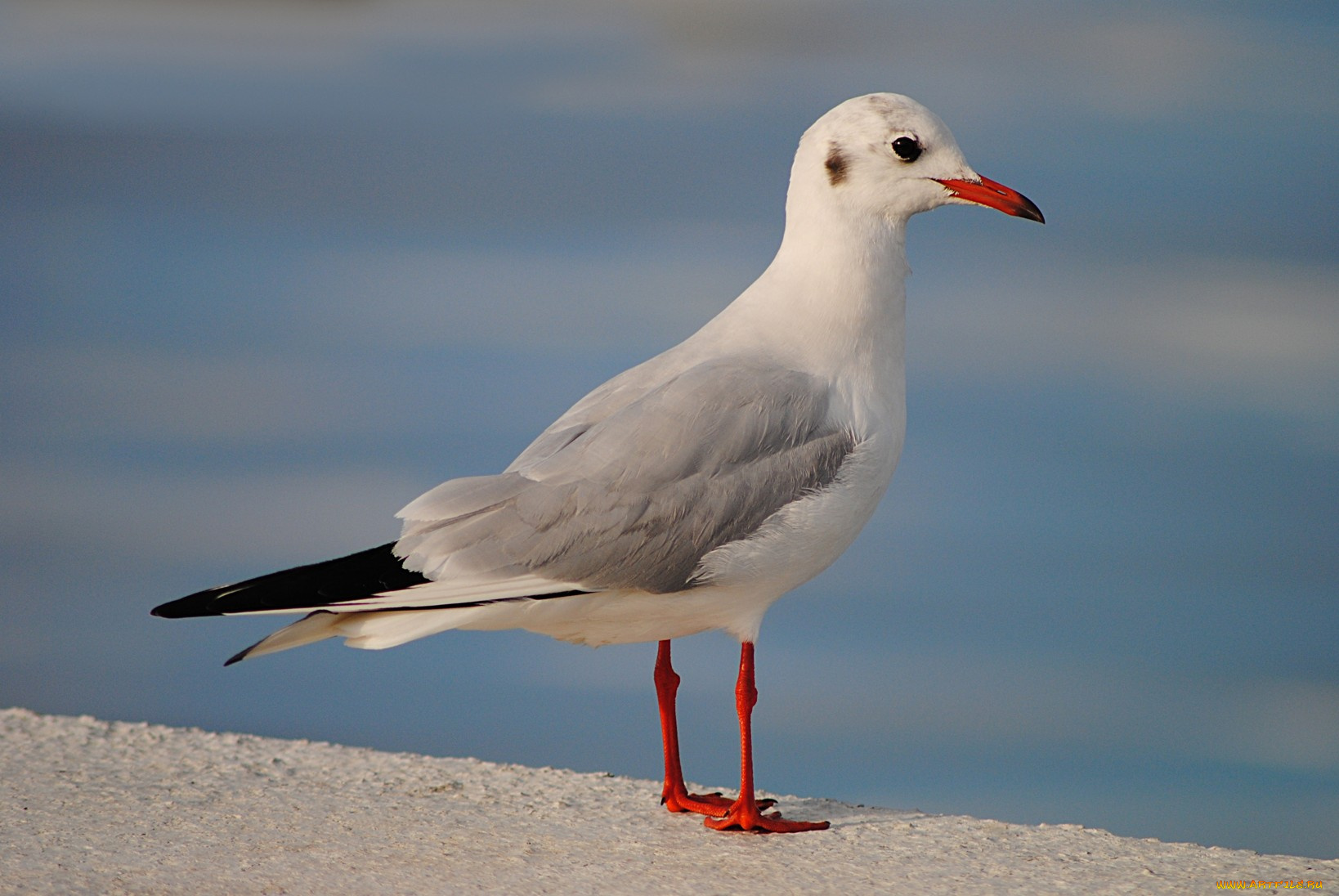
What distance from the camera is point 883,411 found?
15.3 feet

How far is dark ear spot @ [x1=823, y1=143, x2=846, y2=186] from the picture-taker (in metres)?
4.67

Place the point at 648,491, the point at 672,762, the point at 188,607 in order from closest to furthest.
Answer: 1. the point at 188,607
2. the point at 648,491
3. the point at 672,762

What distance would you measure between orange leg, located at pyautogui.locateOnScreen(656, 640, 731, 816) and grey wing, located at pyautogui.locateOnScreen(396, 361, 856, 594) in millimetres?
778

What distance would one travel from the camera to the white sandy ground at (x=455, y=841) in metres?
4.03

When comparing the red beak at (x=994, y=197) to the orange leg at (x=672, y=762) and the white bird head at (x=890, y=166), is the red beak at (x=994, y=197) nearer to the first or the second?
the white bird head at (x=890, y=166)

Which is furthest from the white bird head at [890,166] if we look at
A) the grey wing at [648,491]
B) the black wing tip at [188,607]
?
the black wing tip at [188,607]

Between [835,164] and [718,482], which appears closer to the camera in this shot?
[718,482]

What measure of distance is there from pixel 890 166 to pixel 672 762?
2.08 meters

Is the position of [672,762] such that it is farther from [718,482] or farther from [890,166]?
[890,166]

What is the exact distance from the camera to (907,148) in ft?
15.2

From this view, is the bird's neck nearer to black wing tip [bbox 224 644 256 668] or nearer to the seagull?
the seagull

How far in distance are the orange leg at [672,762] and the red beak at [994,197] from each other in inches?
70.9

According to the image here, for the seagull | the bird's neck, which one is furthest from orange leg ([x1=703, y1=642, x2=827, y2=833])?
the bird's neck

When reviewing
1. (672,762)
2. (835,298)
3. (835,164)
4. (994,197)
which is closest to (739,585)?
(672,762)
